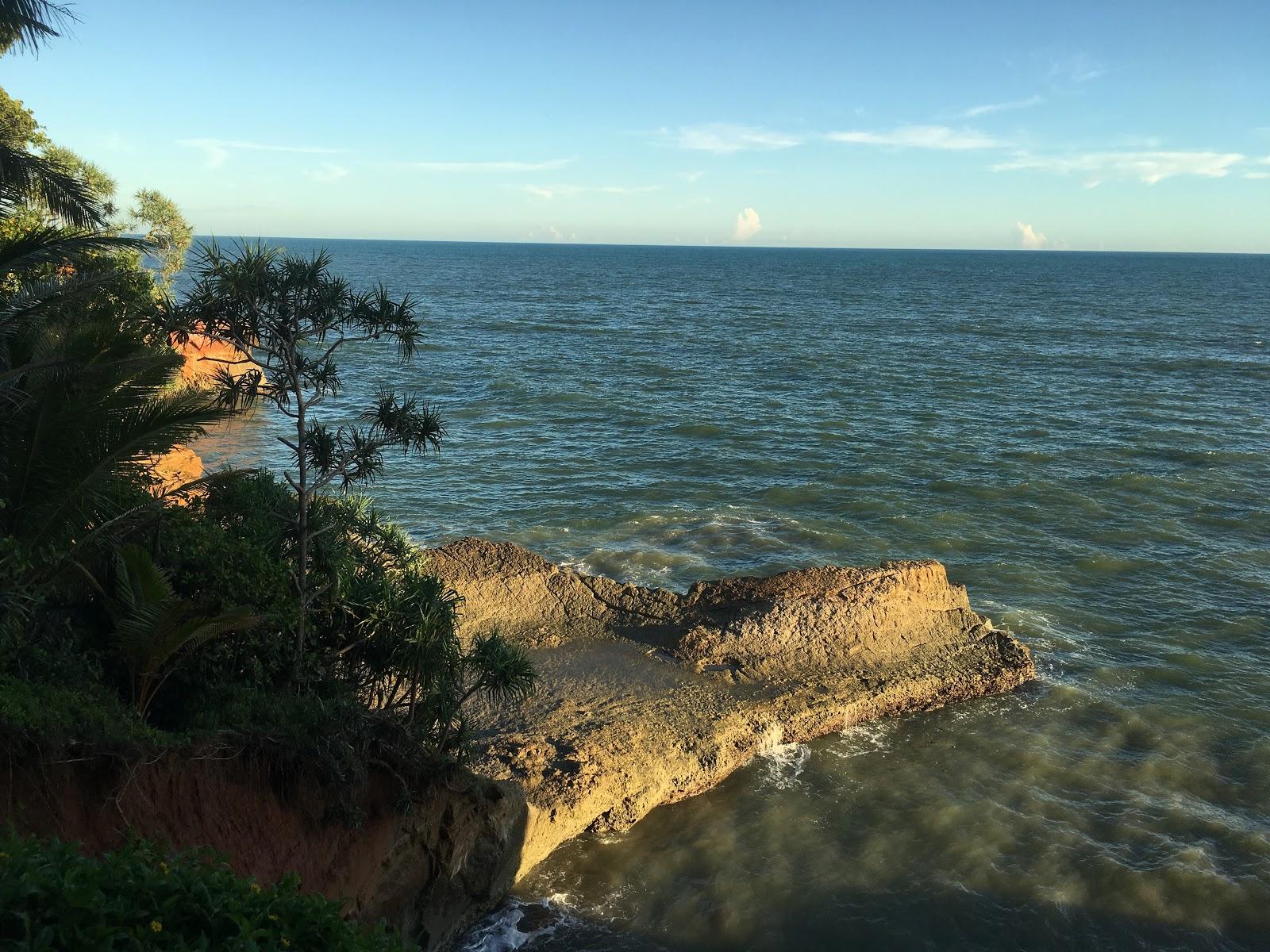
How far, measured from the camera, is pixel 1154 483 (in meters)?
34.5

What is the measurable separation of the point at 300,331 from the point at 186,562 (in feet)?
12.4

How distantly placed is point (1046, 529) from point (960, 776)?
48.8ft

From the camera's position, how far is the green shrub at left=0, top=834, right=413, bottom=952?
616 centimetres

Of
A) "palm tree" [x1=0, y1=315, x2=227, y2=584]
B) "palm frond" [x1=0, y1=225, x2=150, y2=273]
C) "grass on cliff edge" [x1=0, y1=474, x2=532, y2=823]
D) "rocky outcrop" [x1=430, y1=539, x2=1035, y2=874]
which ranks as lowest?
"rocky outcrop" [x1=430, y1=539, x2=1035, y2=874]

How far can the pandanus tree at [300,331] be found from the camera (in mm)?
12406

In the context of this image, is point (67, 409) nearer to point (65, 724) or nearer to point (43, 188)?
point (65, 724)

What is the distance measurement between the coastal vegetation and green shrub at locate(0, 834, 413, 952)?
346 cm

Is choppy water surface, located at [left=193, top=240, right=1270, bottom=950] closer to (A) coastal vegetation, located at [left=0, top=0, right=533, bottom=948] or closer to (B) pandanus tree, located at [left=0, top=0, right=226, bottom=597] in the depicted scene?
(A) coastal vegetation, located at [left=0, top=0, right=533, bottom=948]

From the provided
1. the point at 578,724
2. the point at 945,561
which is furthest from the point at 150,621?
the point at 945,561

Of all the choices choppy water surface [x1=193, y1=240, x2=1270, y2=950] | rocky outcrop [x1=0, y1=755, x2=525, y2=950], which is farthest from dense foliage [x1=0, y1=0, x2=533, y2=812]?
choppy water surface [x1=193, y1=240, x2=1270, y2=950]

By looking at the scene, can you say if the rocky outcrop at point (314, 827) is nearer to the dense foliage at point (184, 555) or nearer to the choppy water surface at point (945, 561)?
the dense foliage at point (184, 555)

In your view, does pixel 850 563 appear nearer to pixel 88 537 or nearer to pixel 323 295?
pixel 323 295

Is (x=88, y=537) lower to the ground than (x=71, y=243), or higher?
lower

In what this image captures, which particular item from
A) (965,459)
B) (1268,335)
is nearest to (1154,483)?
(965,459)
